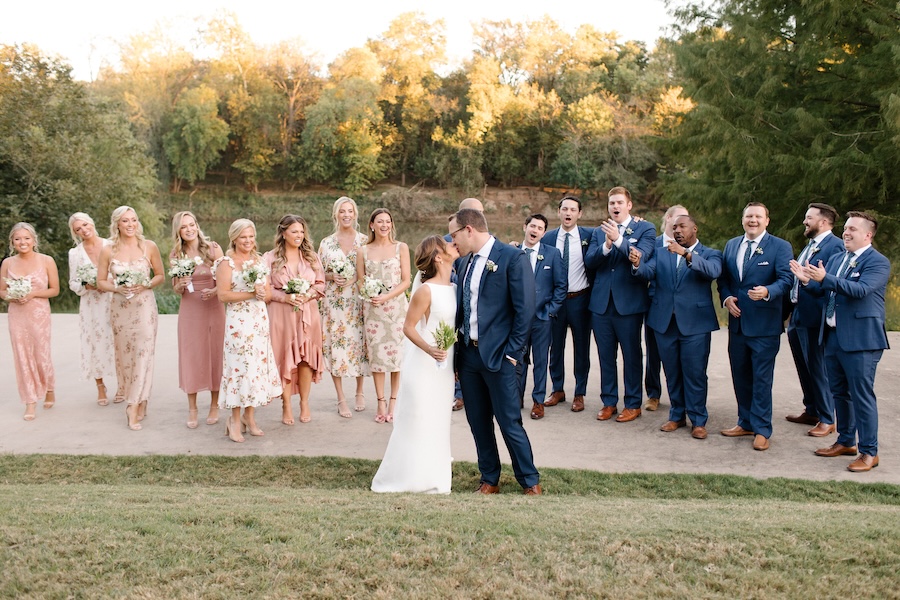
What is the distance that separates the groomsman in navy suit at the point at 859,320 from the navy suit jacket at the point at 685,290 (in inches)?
32.7

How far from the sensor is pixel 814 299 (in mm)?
6930

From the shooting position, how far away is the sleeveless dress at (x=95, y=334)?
8.21 meters

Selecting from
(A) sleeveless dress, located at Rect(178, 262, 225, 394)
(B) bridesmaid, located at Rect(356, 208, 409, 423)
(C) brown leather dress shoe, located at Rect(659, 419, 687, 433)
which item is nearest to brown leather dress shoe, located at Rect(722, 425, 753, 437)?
(C) brown leather dress shoe, located at Rect(659, 419, 687, 433)

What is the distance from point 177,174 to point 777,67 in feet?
136

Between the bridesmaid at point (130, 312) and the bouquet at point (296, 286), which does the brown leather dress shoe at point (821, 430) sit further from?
the bridesmaid at point (130, 312)

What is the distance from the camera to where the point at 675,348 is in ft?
24.0

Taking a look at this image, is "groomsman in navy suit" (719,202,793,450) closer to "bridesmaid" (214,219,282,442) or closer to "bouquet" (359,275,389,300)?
"bouquet" (359,275,389,300)

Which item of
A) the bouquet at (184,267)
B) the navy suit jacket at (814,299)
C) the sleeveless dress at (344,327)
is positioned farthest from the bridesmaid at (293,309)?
the navy suit jacket at (814,299)

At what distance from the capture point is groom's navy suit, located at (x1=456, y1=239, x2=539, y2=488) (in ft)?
17.5

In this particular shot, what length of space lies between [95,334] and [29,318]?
640 mm

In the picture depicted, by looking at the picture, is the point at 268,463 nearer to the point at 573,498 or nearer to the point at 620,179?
the point at 573,498

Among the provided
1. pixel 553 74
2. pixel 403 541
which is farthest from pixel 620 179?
pixel 403 541

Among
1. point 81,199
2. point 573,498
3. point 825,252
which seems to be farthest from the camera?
point 81,199

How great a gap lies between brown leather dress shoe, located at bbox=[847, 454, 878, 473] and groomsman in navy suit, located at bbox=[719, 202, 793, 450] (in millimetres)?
731
